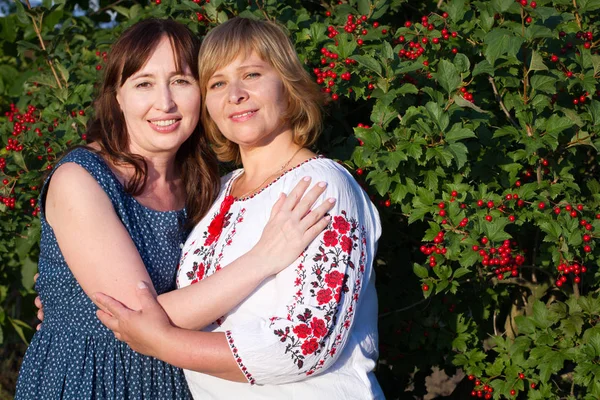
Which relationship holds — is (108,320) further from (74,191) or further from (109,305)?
(74,191)

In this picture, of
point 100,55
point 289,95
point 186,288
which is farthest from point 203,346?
point 100,55

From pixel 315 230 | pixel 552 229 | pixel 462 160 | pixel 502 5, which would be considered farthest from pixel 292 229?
pixel 502 5

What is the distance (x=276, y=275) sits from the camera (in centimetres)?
243

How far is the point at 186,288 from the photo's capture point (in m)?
2.52

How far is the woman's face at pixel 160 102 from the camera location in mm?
2850

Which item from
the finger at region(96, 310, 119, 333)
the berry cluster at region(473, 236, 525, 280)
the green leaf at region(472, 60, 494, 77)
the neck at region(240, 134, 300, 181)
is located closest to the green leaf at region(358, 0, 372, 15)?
the green leaf at region(472, 60, 494, 77)

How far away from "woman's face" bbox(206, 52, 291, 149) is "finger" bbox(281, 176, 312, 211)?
0.34m

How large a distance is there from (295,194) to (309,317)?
0.41 m

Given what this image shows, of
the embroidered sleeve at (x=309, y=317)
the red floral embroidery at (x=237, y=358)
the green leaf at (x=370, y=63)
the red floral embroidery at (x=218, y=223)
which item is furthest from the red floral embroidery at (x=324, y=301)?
the green leaf at (x=370, y=63)

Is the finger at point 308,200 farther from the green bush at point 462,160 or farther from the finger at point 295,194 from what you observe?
the green bush at point 462,160

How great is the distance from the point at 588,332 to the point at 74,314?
1.90 m

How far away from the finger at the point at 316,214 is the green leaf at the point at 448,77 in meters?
0.66

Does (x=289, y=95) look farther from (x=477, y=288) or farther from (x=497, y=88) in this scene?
(x=477, y=288)

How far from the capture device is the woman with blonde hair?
2311mm
